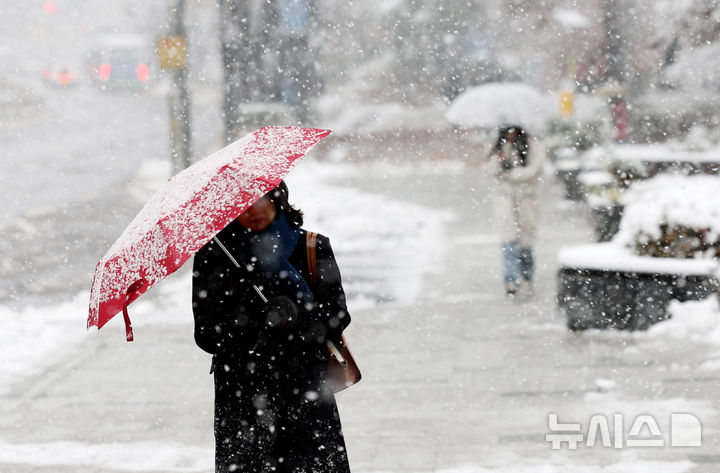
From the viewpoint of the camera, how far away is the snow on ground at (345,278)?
894 centimetres

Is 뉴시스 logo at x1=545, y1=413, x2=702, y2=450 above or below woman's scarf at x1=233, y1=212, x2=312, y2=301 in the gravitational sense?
below

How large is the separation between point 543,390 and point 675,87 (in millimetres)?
18339

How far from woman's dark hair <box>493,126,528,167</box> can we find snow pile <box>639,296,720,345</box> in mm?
2314

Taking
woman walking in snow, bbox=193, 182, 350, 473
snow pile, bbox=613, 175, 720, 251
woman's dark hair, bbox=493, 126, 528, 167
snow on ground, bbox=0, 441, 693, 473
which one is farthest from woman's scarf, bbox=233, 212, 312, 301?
woman's dark hair, bbox=493, 126, 528, 167

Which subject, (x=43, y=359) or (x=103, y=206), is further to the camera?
(x=103, y=206)

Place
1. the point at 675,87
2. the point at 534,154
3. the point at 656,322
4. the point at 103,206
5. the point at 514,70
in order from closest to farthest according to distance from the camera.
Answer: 1. the point at 656,322
2. the point at 534,154
3. the point at 103,206
4. the point at 675,87
5. the point at 514,70

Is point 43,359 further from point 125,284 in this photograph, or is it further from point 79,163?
point 79,163

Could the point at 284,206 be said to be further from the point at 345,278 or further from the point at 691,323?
the point at 345,278

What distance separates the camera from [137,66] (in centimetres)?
5288

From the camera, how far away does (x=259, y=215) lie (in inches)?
150

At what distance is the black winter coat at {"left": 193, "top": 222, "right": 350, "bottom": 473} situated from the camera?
3855mm

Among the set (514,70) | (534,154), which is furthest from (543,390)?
(514,70)

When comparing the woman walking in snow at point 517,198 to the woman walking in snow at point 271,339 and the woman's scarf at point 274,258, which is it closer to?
the woman walking in snow at point 271,339

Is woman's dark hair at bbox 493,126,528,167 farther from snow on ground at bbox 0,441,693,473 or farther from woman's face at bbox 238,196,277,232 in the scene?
woman's face at bbox 238,196,277,232
